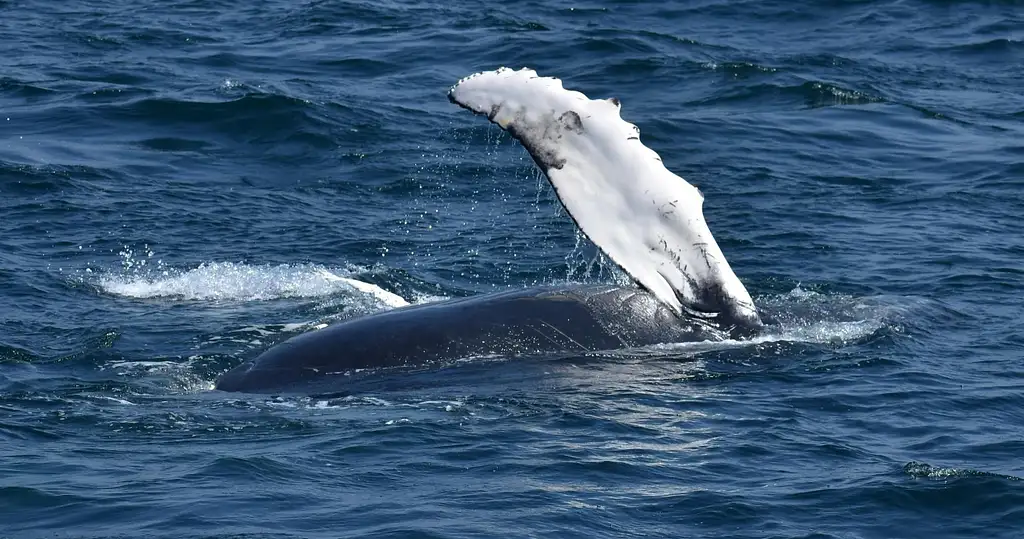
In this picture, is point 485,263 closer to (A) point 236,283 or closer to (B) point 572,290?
(A) point 236,283

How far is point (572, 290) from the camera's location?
461 inches

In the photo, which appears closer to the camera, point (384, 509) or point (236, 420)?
point (384, 509)

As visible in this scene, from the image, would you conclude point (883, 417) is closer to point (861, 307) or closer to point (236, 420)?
point (861, 307)

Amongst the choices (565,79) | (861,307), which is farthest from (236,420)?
(565,79)

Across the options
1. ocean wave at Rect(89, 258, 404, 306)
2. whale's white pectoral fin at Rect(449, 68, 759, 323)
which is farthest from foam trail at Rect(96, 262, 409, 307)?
whale's white pectoral fin at Rect(449, 68, 759, 323)

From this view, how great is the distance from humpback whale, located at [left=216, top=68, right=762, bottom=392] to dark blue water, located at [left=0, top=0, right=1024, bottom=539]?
216 mm

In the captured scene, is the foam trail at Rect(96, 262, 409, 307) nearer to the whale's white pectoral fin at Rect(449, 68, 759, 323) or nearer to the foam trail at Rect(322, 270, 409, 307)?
the foam trail at Rect(322, 270, 409, 307)

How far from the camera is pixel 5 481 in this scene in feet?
29.7

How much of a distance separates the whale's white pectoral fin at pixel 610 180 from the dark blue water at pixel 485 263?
75 centimetres

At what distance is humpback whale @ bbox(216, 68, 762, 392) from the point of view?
10836 mm

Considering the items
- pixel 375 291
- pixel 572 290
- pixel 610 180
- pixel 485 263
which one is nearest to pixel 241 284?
pixel 375 291

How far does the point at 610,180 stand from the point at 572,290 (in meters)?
0.98

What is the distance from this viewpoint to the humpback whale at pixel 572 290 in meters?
10.8

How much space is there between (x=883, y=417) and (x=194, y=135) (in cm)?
1213
